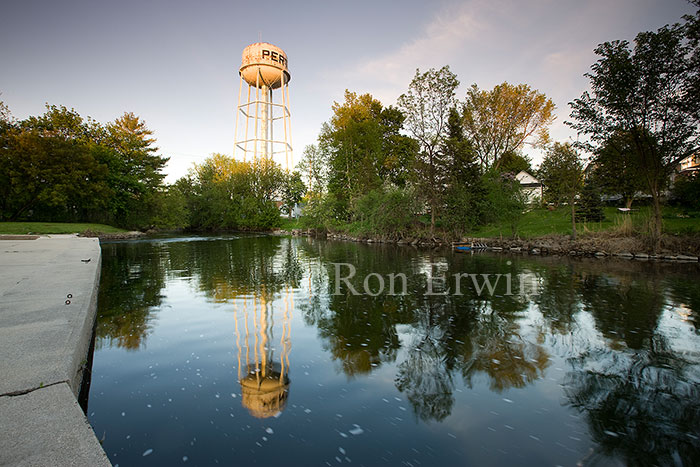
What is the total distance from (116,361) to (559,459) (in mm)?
5314

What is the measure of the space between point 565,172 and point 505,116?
493 inches

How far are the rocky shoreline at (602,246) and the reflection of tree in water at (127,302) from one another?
18.5m

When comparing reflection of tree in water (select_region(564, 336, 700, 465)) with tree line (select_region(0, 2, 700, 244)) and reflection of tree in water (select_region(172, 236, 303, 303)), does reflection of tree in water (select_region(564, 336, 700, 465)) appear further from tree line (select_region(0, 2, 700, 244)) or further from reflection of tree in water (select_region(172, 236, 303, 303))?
tree line (select_region(0, 2, 700, 244))

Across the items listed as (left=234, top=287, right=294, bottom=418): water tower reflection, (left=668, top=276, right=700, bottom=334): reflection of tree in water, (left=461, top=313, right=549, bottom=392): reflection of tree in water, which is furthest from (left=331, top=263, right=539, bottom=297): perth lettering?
(left=461, top=313, right=549, bottom=392): reflection of tree in water

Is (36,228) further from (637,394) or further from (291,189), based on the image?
(637,394)

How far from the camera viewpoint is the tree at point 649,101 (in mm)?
13969

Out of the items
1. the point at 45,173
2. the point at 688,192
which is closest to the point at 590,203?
the point at 688,192

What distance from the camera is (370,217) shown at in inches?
1174

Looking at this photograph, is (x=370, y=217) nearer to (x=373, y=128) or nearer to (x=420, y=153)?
(x=420, y=153)

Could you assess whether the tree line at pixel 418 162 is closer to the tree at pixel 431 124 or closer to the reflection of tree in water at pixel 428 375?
the tree at pixel 431 124

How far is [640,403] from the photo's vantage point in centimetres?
362

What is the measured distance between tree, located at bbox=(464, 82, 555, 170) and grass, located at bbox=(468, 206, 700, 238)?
658 centimetres

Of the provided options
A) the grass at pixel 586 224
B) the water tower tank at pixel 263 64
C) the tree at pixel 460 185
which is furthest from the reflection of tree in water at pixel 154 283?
the water tower tank at pixel 263 64

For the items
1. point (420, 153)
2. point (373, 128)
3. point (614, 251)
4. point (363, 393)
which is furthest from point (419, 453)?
point (373, 128)
